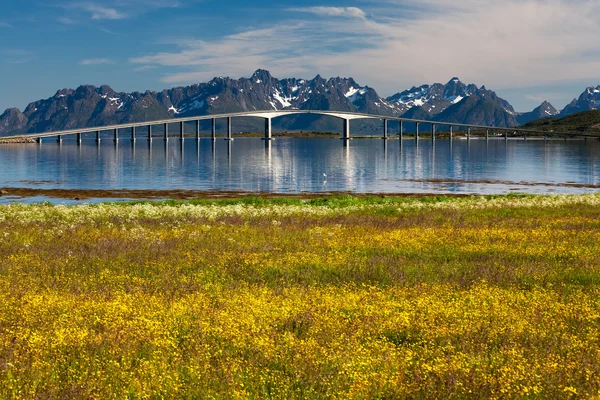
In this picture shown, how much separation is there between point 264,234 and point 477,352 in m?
15.6

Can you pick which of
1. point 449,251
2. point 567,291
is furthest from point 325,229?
point 567,291

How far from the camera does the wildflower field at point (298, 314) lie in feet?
28.0

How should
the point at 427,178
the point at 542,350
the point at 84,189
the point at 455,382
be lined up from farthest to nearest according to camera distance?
the point at 427,178, the point at 84,189, the point at 542,350, the point at 455,382

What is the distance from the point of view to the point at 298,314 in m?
12.1

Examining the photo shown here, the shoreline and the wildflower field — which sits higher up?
the shoreline

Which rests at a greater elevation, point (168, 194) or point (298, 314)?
point (168, 194)

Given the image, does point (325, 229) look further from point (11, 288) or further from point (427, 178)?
point (427, 178)

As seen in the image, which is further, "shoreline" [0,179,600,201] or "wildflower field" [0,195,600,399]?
"shoreline" [0,179,600,201]

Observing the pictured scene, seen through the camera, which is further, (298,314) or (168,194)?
(168,194)

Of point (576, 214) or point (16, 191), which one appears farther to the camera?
point (16, 191)

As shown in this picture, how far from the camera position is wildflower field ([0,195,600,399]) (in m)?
8.53

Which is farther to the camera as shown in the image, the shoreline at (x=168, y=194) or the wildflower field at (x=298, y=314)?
the shoreline at (x=168, y=194)

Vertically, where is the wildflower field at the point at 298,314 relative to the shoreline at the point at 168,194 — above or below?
below

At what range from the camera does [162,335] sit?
10.9 metres
